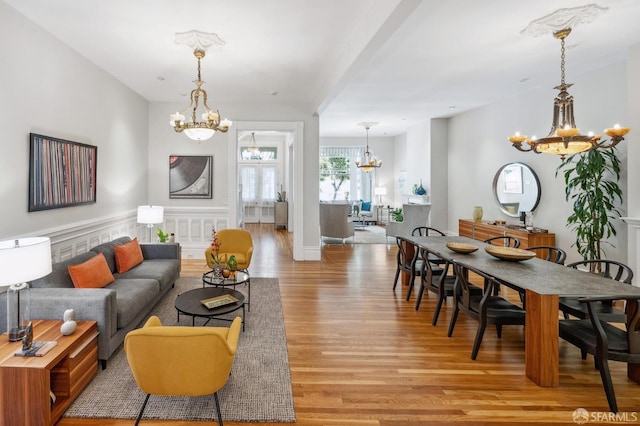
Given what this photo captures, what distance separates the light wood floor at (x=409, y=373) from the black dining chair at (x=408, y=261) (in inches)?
12.5

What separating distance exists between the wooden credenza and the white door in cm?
724

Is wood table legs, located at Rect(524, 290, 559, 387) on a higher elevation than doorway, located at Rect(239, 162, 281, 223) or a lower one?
lower

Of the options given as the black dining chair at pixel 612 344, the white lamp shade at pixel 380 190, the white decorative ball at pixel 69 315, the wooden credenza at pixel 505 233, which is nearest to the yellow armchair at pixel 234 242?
the white decorative ball at pixel 69 315

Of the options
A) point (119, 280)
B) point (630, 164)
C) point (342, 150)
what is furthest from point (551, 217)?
point (342, 150)

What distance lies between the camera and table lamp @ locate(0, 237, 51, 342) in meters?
2.13

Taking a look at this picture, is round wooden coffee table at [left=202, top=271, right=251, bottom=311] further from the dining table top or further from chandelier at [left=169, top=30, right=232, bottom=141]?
the dining table top

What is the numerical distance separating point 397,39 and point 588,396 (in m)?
3.67

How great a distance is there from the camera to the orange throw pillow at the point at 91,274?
10.5 ft

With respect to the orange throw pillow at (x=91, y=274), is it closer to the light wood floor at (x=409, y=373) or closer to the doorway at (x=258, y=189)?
the light wood floor at (x=409, y=373)

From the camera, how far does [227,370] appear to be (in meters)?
2.08

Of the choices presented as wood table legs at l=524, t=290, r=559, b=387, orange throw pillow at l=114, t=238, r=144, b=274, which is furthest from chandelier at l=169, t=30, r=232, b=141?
wood table legs at l=524, t=290, r=559, b=387

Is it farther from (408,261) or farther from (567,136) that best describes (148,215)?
(567,136)

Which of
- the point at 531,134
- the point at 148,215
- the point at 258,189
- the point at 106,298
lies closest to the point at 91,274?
the point at 106,298

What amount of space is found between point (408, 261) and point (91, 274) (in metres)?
3.86
